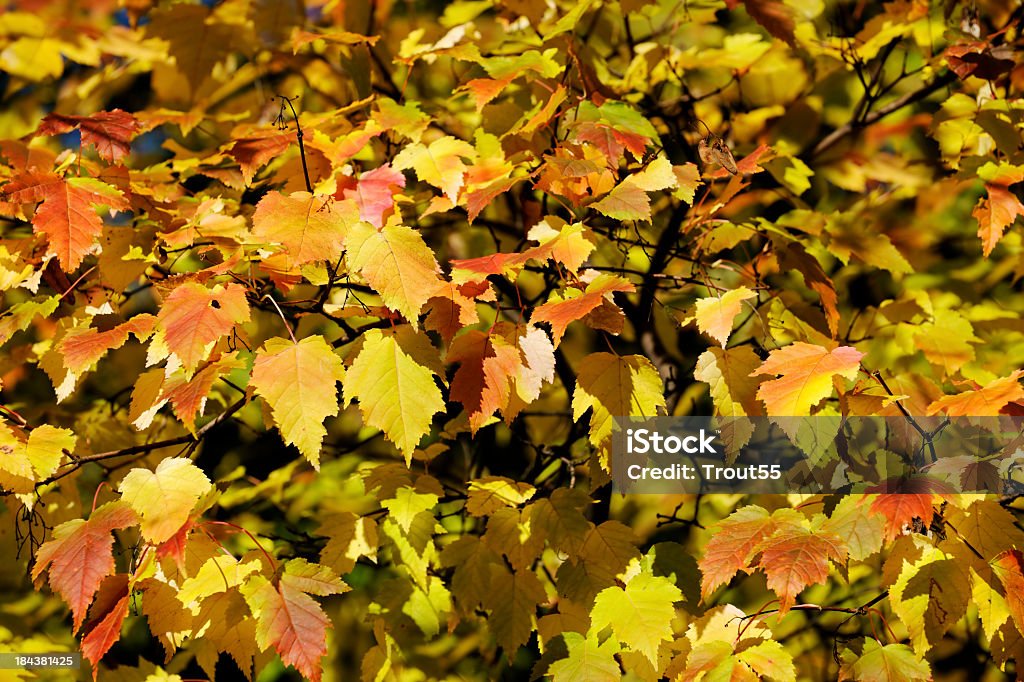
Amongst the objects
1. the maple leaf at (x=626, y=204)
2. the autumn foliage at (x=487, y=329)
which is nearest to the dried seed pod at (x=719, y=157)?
the autumn foliage at (x=487, y=329)

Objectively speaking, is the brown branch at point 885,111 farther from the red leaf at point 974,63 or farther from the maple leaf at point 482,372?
the maple leaf at point 482,372

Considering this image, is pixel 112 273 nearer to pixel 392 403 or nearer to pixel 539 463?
pixel 392 403

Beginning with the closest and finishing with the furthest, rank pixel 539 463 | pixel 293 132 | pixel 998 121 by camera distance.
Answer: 1. pixel 293 132
2. pixel 998 121
3. pixel 539 463

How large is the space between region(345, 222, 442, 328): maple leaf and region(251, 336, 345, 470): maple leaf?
0.13 meters

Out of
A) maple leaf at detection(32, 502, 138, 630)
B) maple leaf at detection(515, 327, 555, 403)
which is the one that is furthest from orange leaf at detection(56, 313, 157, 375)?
maple leaf at detection(515, 327, 555, 403)

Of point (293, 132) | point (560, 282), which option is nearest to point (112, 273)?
point (293, 132)

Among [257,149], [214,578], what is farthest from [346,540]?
[257,149]

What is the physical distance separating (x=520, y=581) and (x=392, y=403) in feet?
1.61

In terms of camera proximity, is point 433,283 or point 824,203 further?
point 824,203

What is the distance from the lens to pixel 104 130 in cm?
139

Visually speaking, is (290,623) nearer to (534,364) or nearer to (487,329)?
(534,364)

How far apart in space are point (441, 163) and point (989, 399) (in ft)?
2.95

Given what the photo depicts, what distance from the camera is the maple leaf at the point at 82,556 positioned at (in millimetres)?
1123

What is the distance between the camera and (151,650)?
2016 mm
